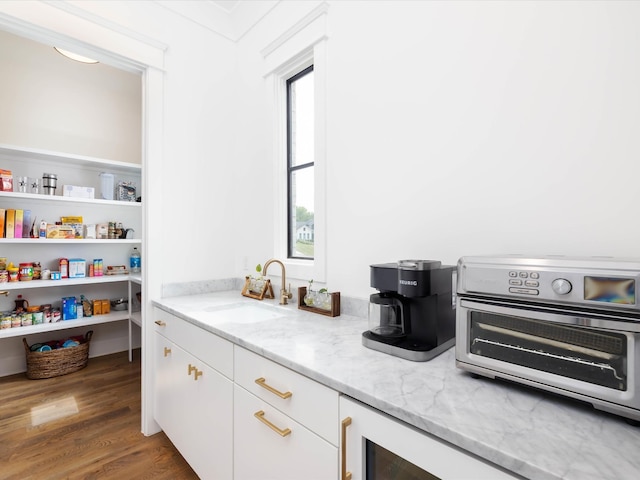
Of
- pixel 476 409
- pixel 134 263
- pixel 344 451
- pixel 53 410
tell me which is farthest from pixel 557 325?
pixel 134 263

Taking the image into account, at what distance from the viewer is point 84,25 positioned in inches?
73.8

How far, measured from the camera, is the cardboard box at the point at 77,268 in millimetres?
3100

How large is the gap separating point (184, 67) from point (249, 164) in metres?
0.81

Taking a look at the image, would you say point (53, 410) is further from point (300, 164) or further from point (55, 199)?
point (300, 164)

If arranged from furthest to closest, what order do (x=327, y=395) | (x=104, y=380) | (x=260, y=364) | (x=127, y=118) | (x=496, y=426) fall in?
(x=127, y=118) < (x=104, y=380) < (x=260, y=364) < (x=327, y=395) < (x=496, y=426)

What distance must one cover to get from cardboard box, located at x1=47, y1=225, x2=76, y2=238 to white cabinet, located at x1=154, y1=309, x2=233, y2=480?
5.54ft

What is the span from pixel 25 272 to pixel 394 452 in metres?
3.54

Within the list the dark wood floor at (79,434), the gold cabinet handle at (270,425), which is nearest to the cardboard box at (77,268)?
the dark wood floor at (79,434)

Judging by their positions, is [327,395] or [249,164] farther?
[249,164]

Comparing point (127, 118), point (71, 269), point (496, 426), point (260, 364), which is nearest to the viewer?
point (496, 426)

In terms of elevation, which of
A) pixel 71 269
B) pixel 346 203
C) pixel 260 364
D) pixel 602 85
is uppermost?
pixel 602 85

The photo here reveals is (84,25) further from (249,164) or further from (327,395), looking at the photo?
(327,395)

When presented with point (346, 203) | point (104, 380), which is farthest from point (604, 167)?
point (104, 380)

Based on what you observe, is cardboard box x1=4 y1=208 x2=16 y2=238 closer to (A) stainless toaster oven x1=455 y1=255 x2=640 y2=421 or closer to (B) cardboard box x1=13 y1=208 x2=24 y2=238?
(B) cardboard box x1=13 y1=208 x2=24 y2=238
